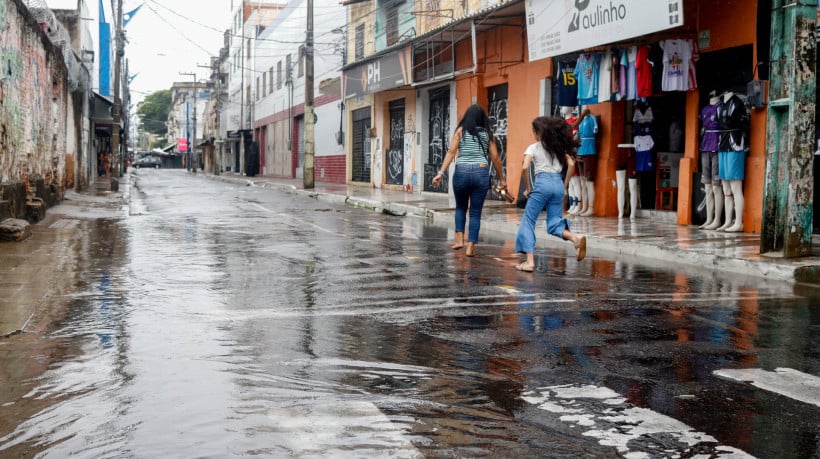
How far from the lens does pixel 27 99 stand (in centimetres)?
1537

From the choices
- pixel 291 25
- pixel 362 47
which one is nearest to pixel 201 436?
pixel 362 47

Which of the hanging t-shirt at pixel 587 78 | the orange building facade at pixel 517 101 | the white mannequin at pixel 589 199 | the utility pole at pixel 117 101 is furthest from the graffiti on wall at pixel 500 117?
the utility pole at pixel 117 101

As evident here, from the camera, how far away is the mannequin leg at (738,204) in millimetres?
12773

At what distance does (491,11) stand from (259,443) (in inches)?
670

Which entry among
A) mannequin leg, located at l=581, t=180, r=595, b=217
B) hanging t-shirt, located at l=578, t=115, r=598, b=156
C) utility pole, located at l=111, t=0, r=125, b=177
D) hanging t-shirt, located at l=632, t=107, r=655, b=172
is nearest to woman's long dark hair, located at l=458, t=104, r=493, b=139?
hanging t-shirt, located at l=632, t=107, r=655, b=172

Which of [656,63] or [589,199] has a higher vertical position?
[656,63]

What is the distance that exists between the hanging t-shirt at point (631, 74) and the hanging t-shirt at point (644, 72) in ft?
0.37

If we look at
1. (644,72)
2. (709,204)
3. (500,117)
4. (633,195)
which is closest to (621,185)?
(633,195)

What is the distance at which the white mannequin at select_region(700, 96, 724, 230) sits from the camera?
13297 millimetres

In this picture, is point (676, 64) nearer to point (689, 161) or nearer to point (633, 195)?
point (689, 161)

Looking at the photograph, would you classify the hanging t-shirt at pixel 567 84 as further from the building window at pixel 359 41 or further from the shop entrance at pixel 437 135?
the building window at pixel 359 41

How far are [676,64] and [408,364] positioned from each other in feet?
35.9

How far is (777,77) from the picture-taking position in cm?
955

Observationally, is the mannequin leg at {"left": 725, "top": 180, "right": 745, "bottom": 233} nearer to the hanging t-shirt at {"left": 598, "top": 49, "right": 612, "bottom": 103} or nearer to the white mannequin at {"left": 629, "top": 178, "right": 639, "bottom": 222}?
the white mannequin at {"left": 629, "top": 178, "right": 639, "bottom": 222}
